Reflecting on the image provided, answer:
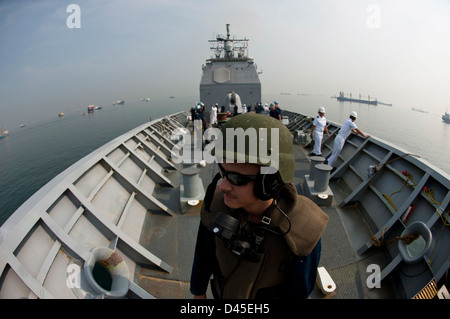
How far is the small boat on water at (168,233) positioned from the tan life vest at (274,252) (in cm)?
148

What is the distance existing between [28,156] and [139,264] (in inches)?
1200

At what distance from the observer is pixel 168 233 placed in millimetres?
3879

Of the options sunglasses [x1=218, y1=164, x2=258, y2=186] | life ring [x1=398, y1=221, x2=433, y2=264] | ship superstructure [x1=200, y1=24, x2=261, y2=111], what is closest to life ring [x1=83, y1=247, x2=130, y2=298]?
sunglasses [x1=218, y1=164, x2=258, y2=186]

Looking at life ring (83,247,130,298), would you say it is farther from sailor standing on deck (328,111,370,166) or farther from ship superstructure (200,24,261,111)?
ship superstructure (200,24,261,111)

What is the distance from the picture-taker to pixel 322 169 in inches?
173

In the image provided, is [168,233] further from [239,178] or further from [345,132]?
[345,132]

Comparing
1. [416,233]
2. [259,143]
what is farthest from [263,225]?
[416,233]

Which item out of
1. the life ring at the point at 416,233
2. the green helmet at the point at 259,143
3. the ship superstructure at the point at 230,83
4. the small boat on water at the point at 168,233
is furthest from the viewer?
the ship superstructure at the point at 230,83

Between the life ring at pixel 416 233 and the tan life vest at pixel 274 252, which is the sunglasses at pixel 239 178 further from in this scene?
the life ring at pixel 416 233

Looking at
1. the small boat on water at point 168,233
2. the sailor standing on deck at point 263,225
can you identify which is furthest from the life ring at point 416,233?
the sailor standing on deck at point 263,225

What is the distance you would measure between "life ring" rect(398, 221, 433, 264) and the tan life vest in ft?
6.93

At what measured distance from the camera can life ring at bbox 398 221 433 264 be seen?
2527 mm

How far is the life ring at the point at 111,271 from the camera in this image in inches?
89.0
